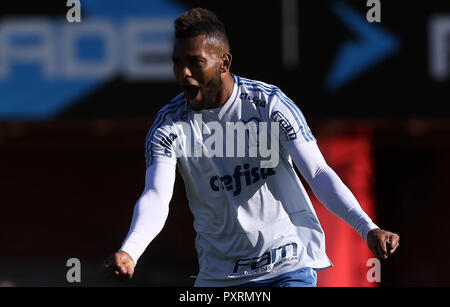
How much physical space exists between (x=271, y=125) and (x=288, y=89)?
4864 millimetres

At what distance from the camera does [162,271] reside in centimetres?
1039

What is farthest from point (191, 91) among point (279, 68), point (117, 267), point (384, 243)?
point (279, 68)

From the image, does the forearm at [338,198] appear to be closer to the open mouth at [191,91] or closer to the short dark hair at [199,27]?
the open mouth at [191,91]

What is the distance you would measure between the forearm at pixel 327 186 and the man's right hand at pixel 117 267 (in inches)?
43.6

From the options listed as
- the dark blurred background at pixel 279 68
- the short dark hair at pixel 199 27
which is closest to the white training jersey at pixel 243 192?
the short dark hair at pixel 199 27

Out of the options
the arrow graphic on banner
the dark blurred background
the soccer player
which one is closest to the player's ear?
the soccer player

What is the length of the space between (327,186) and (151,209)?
0.92 metres

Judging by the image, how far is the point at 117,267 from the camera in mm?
3750

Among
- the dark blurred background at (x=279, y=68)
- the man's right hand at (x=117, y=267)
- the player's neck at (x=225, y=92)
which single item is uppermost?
the dark blurred background at (x=279, y=68)

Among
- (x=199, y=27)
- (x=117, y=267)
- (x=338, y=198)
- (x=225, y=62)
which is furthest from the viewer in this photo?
(x=225, y=62)

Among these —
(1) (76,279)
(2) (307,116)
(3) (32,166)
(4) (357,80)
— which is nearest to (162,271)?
(1) (76,279)

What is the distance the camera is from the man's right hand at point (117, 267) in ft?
12.3

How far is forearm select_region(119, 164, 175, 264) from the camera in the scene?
4.12m

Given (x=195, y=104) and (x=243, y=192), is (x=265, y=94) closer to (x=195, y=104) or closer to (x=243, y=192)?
(x=195, y=104)
